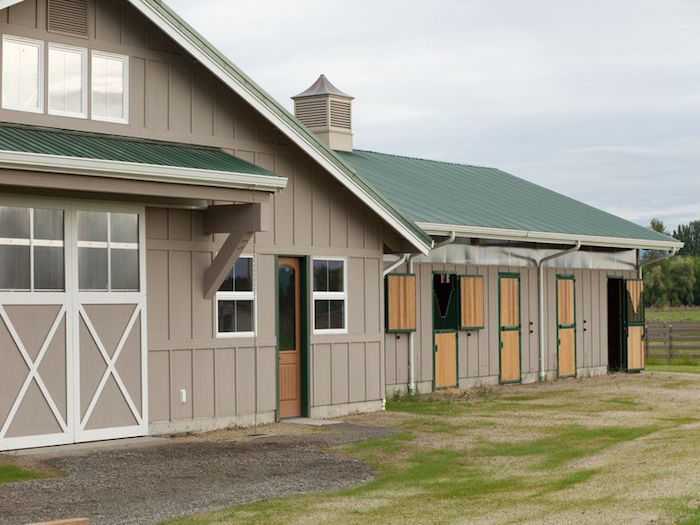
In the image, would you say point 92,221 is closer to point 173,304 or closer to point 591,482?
point 173,304

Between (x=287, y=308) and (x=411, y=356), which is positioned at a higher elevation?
(x=287, y=308)

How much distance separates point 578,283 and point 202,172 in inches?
501

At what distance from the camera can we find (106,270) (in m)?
14.0

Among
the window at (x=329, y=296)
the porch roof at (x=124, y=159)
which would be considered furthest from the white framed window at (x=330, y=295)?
the porch roof at (x=124, y=159)

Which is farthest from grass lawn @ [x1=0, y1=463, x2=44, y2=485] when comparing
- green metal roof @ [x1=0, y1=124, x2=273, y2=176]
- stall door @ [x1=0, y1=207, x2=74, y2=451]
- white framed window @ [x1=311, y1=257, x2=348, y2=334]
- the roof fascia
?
white framed window @ [x1=311, y1=257, x2=348, y2=334]

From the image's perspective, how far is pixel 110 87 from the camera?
1427cm

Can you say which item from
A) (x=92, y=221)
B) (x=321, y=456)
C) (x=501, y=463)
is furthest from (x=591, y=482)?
(x=92, y=221)

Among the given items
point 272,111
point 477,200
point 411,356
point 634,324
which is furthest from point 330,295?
point 634,324

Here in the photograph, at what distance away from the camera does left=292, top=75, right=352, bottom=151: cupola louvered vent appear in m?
22.5

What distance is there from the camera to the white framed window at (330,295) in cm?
1694

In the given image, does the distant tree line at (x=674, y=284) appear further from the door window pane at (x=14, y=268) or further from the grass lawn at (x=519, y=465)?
the door window pane at (x=14, y=268)

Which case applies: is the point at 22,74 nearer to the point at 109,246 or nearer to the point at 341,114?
the point at 109,246

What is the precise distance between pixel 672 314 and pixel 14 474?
62.2m

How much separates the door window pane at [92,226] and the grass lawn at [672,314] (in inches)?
2043
